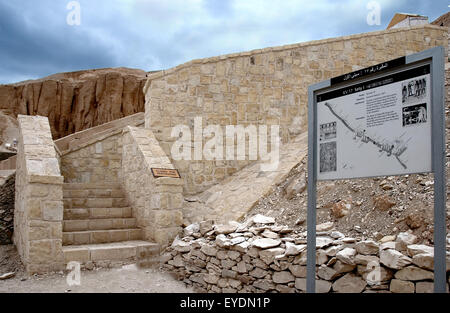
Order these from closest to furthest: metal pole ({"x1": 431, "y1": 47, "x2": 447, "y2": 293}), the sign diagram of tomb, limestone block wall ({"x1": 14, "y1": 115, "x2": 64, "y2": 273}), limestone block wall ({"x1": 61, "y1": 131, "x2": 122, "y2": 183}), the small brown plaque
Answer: metal pole ({"x1": 431, "y1": 47, "x2": 447, "y2": 293})
the sign diagram of tomb
limestone block wall ({"x1": 14, "y1": 115, "x2": 64, "y2": 273})
the small brown plaque
limestone block wall ({"x1": 61, "y1": 131, "x2": 122, "y2": 183})

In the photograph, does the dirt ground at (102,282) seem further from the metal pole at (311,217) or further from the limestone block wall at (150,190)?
the metal pole at (311,217)

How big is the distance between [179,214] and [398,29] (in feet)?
25.5

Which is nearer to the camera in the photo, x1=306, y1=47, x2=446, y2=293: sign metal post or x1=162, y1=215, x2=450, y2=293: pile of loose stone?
x1=306, y1=47, x2=446, y2=293: sign metal post

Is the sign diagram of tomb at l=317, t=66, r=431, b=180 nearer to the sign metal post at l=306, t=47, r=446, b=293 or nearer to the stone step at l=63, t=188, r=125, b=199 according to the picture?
the sign metal post at l=306, t=47, r=446, b=293

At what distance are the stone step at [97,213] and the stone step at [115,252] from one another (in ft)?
2.80

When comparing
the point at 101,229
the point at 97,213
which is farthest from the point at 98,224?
the point at 97,213

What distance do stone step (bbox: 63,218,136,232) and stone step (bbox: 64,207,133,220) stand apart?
237mm

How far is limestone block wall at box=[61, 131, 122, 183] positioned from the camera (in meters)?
8.95

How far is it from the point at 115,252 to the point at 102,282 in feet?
2.08

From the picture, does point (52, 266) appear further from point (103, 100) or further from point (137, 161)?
point (103, 100)

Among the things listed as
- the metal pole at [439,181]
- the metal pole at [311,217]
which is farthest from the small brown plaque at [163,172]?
the metal pole at [439,181]

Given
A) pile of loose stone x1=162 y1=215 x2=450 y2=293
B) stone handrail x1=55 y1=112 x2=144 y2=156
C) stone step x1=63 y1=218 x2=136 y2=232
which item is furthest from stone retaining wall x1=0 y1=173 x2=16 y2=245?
pile of loose stone x1=162 y1=215 x2=450 y2=293

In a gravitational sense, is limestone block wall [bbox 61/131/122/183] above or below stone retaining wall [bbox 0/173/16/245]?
above
